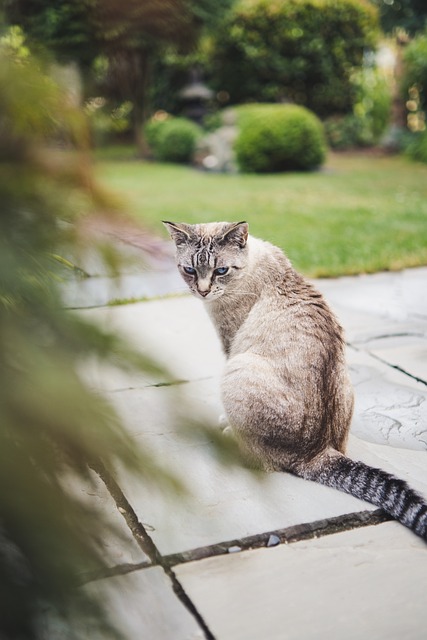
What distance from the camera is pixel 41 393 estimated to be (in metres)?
0.74

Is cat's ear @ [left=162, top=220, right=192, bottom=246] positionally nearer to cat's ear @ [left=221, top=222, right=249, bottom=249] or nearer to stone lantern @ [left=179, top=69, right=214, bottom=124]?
cat's ear @ [left=221, top=222, right=249, bottom=249]

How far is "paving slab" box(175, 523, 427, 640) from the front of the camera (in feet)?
5.92

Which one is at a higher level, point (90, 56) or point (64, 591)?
point (90, 56)

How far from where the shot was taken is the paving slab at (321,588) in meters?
1.80

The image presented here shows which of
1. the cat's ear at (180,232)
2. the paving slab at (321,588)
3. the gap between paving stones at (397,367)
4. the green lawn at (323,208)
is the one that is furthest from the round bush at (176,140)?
the paving slab at (321,588)

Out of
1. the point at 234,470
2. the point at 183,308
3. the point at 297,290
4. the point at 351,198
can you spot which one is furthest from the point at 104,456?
the point at 351,198

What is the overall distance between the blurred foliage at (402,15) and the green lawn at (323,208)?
125 inches

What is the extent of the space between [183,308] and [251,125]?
8.84 m

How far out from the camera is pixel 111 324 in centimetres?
85

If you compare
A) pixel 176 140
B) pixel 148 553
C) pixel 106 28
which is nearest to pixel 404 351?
pixel 148 553

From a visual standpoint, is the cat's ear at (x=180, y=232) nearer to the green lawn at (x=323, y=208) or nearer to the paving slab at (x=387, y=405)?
the green lawn at (x=323, y=208)

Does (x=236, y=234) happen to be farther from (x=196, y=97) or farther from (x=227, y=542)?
(x=196, y=97)

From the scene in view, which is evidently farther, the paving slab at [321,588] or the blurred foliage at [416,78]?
the blurred foliage at [416,78]

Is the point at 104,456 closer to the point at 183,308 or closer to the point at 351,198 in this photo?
the point at 183,308
